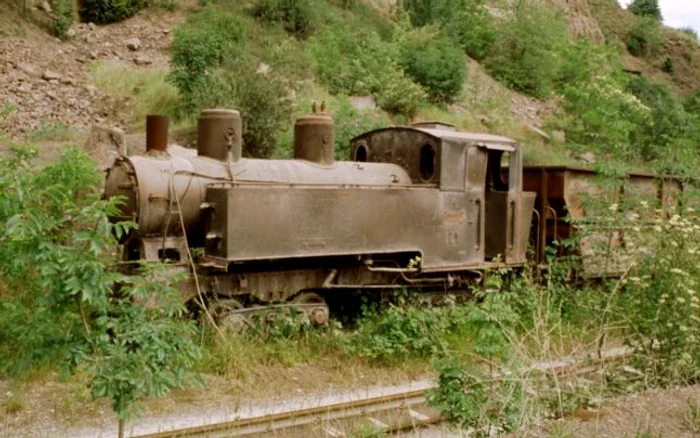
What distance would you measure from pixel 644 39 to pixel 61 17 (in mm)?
35825

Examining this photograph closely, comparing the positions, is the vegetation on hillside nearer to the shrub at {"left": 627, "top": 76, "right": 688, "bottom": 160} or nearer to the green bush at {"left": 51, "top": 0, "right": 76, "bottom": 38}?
the green bush at {"left": 51, "top": 0, "right": 76, "bottom": 38}

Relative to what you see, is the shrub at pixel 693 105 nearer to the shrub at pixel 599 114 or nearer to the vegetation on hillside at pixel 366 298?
the shrub at pixel 599 114

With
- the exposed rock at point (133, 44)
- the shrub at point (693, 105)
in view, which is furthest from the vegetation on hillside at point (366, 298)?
the shrub at point (693, 105)

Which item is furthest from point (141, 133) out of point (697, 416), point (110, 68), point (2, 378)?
point (697, 416)

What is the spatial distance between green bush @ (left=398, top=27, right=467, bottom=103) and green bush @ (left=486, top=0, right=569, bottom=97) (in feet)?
21.7

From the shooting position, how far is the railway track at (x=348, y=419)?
6480 mm

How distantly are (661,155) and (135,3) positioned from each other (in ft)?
63.5

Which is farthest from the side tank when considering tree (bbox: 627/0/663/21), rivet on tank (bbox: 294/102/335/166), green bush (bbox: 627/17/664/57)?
tree (bbox: 627/0/663/21)

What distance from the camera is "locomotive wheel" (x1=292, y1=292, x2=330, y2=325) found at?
9.61 meters

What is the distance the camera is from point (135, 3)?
24.7 metres

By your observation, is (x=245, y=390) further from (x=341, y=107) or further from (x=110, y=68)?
(x=110, y=68)

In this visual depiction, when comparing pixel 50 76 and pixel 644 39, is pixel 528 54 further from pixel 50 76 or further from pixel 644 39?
pixel 50 76

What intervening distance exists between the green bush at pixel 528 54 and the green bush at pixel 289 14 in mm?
9085

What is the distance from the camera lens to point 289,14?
1036 inches
